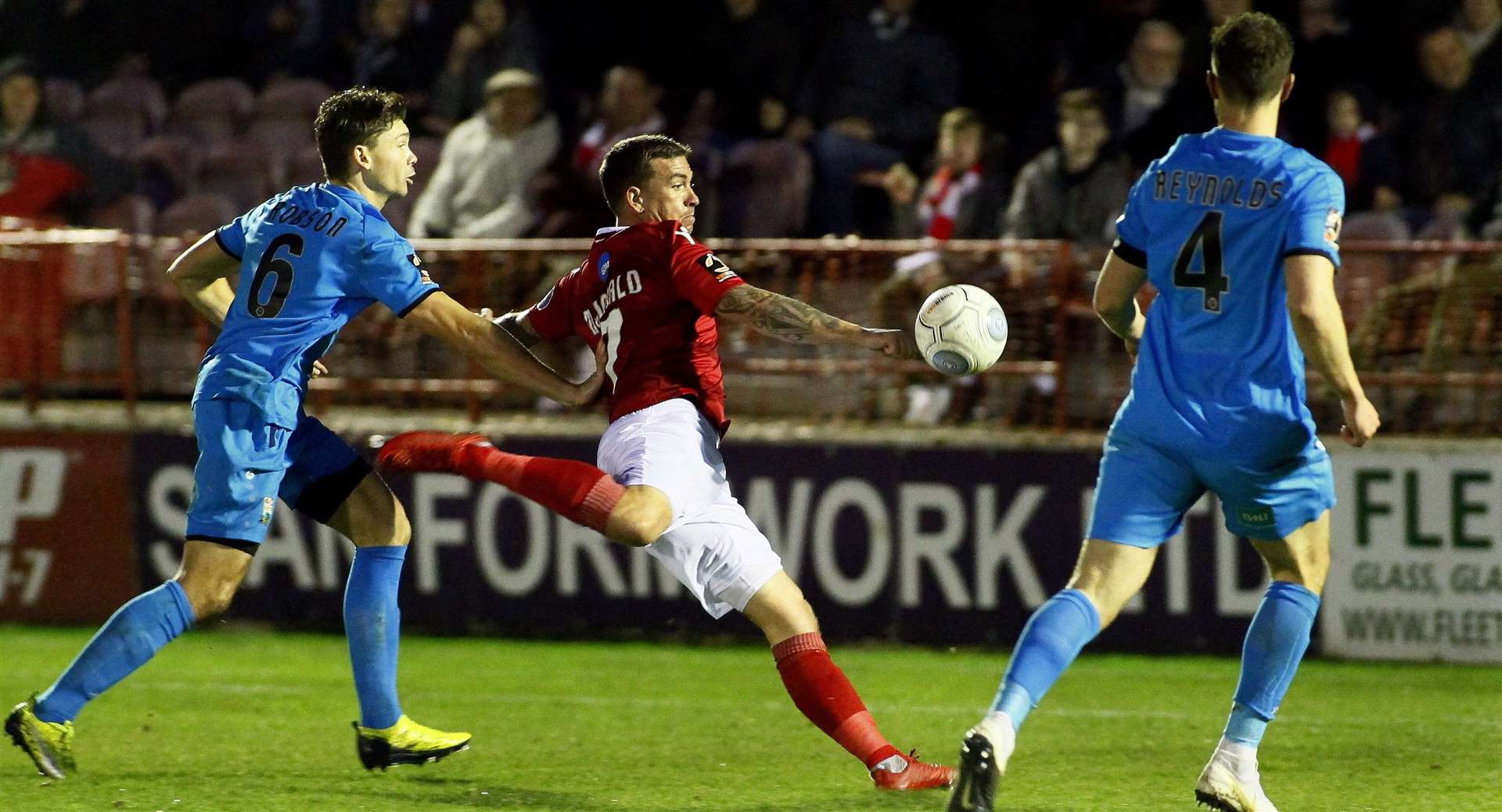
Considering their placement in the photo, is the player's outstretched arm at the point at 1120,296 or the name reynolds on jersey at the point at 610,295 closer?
the player's outstretched arm at the point at 1120,296

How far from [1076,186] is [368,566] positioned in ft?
17.5

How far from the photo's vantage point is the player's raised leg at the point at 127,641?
5.61 meters

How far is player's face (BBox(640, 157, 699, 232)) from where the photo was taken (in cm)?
563

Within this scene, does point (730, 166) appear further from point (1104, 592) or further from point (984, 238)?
point (1104, 592)

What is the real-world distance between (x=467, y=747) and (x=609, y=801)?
113cm

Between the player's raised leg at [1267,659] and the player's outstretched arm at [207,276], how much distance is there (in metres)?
3.18

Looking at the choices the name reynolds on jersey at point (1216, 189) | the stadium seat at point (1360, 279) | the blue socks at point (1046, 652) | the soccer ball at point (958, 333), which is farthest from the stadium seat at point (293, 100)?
the blue socks at point (1046, 652)

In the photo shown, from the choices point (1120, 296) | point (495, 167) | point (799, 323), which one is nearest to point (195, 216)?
point (495, 167)

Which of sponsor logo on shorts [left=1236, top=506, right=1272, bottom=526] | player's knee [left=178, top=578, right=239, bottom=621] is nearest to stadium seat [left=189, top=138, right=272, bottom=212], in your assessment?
player's knee [left=178, top=578, right=239, bottom=621]

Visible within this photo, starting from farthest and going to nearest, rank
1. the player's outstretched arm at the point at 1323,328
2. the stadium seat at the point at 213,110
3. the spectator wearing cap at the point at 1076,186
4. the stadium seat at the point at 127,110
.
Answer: the stadium seat at the point at 127,110 → the stadium seat at the point at 213,110 → the spectator wearing cap at the point at 1076,186 → the player's outstretched arm at the point at 1323,328

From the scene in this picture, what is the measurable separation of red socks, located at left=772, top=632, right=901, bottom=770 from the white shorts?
213 millimetres

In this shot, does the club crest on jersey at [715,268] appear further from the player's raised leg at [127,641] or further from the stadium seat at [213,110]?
the stadium seat at [213,110]

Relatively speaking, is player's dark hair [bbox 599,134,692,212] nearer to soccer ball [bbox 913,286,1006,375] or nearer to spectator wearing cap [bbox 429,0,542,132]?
soccer ball [bbox 913,286,1006,375]

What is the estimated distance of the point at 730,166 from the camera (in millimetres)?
11430
